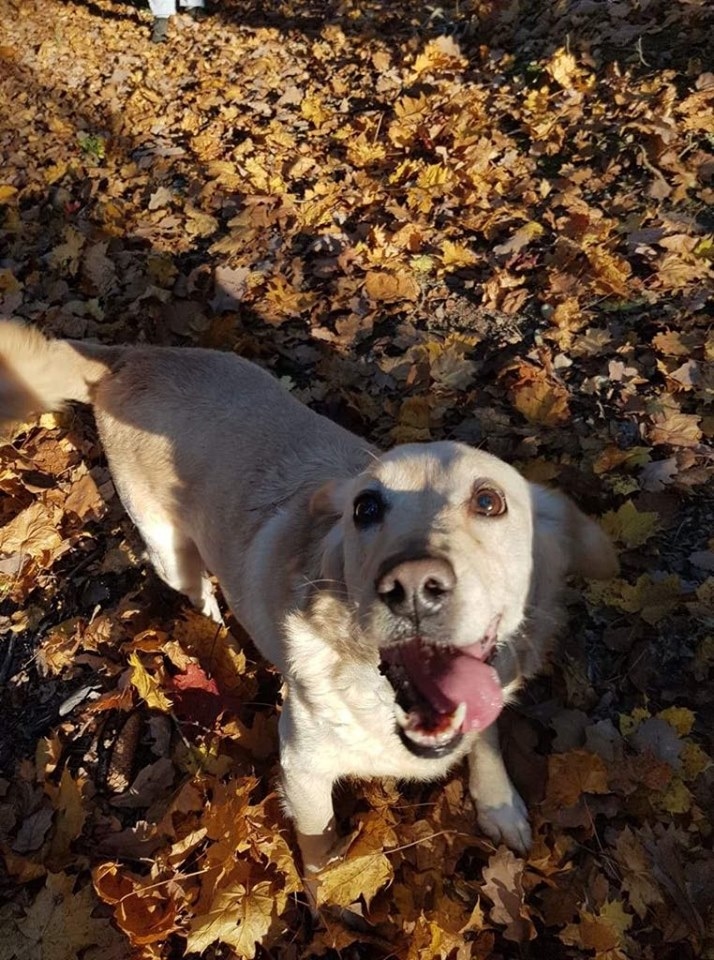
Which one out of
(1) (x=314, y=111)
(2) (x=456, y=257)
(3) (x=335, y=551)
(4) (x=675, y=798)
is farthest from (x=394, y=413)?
(1) (x=314, y=111)

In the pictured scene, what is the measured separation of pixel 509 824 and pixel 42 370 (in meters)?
2.90

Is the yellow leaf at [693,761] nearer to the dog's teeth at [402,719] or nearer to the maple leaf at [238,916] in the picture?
the dog's teeth at [402,719]

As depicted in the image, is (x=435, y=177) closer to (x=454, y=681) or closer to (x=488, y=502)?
(x=488, y=502)

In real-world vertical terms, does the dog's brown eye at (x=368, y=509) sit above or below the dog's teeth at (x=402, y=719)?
above

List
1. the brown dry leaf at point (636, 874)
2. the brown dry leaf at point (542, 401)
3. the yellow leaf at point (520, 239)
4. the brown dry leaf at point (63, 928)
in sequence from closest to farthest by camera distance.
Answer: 1. the brown dry leaf at point (636, 874)
2. the brown dry leaf at point (63, 928)
3. the brown dry leaf at point (542, 401)
4. the yellow leaf at point (520, 239)

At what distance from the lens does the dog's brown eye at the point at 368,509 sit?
2.30 meters

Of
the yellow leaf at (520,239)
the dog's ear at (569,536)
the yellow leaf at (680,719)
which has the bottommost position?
the yellow leaf at (680,719)

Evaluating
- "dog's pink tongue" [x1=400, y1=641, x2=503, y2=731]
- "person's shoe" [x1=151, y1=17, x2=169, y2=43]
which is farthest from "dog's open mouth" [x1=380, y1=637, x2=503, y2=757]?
"person's shoe" [x1=151, y1=17, x2=169, y2=43]

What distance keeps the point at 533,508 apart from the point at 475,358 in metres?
1.93

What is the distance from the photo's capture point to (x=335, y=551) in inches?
97.0

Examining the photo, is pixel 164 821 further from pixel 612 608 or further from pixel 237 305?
pixel 237 305

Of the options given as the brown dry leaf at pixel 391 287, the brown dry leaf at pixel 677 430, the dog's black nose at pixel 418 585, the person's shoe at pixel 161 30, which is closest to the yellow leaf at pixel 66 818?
the dog's black nose at pixel 418 585

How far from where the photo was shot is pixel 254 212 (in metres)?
5.84

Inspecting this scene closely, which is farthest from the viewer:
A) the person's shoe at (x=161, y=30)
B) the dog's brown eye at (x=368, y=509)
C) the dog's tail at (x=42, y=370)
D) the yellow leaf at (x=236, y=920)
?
the person's shoe at (x=161, y=30)
